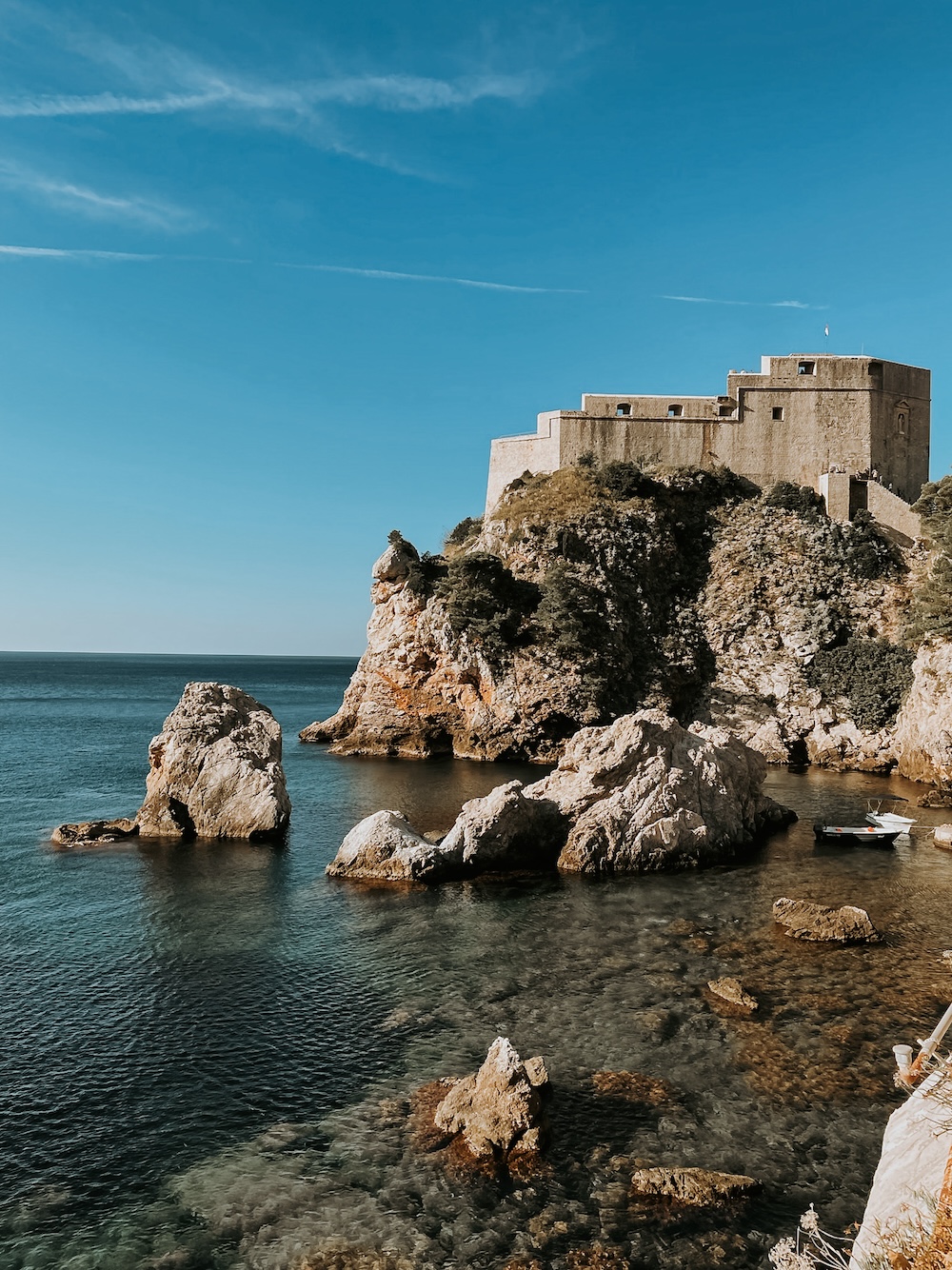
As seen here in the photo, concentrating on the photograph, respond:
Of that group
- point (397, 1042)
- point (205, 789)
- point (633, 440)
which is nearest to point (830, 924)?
point (397, 1042)

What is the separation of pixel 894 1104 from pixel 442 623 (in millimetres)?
41362

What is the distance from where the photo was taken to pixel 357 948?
19.8 m

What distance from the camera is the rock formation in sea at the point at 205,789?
99.3 ft

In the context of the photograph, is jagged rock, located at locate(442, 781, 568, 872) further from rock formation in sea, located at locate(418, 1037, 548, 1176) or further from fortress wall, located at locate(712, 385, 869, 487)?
fortress wall, located at locate(712, 385, 869, 487)

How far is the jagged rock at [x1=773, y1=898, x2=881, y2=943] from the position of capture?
19.9 m

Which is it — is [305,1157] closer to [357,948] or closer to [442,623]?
[357,948]

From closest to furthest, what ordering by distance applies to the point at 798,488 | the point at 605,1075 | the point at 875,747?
the point at 605,1075 < the point at 875,747 < the point at 798,488

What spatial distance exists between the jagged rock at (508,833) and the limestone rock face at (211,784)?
7.98 meters

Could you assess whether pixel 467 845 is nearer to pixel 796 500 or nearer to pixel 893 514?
pixel 796 500

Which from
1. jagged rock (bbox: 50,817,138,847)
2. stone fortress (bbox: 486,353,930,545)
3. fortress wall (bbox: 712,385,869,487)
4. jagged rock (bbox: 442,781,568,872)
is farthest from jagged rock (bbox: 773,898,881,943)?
fortress wall (bbox: 712,385,869,487)

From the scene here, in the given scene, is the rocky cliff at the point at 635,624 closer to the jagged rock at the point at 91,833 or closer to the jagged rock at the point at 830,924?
the jagged rock at the point at 91,833

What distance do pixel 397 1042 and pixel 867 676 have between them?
3895 centimetres

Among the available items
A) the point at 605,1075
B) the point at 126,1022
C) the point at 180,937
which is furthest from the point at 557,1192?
the point at 180,937

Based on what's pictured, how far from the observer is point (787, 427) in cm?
5891
